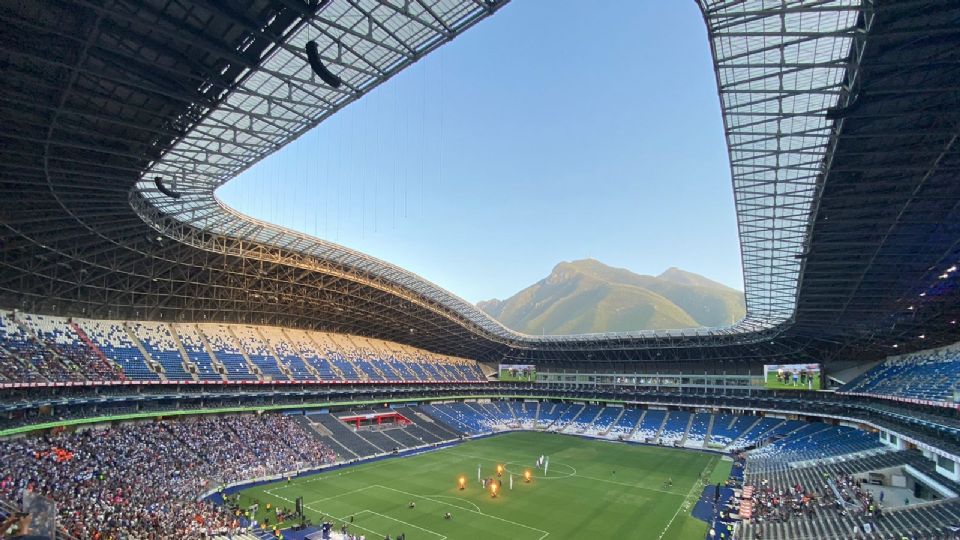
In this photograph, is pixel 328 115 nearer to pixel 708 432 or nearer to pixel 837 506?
pixel 837 506

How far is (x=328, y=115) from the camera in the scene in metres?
22.7

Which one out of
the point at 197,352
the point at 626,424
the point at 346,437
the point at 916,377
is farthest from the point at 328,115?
the point at 626,424

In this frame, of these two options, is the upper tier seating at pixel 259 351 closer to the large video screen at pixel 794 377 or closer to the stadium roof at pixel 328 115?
the stadium roof at pixel 328 115

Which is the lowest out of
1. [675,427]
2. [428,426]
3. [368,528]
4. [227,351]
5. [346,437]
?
[368,528]

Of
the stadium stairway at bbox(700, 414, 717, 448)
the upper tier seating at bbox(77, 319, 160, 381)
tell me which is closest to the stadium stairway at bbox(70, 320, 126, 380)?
the upper tier seating at bbox(77, 319, 160, 381)

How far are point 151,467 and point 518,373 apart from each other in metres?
56.9

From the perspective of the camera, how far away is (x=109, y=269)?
138 feet

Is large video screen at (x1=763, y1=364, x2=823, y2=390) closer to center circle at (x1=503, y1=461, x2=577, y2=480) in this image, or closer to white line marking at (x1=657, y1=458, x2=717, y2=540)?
white line marking at (x1=657, y1=458, x2=717, y2=540)

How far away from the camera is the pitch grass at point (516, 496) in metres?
35.3

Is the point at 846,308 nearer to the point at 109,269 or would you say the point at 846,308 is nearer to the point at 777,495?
the point at 777,495

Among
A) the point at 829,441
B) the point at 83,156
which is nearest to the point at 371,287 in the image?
the point at 83,156

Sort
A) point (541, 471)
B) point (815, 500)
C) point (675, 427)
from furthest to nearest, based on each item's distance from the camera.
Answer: point (675, 427), point (541, 471), point (815, 500)

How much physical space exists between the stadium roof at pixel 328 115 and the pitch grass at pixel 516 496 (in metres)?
18.7

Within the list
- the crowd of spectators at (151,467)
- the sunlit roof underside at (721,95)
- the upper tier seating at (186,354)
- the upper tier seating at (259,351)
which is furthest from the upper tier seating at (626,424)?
the upper tier seating at (259,351)
